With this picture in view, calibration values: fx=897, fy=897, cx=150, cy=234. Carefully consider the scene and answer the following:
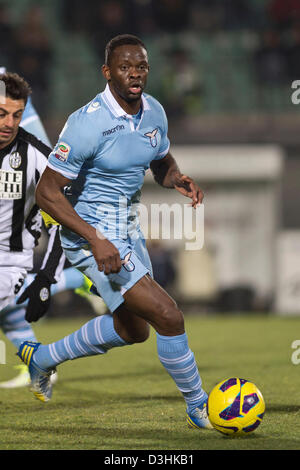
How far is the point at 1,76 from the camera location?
6.13 metres

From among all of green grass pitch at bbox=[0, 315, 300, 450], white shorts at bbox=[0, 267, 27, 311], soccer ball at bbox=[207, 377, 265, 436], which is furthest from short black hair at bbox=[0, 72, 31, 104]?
soccer ball at bbox=[207, 377, 265, 436]

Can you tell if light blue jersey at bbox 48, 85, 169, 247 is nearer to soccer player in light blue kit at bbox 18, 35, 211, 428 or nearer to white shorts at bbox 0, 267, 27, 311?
soccer player in light blue kit at bbox 18, 35, 211, 428

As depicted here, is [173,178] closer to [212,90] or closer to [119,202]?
[119,202]

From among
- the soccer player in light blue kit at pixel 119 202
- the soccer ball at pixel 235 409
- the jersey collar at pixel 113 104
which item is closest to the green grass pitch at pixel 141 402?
the soccer ball at pixel 235 409

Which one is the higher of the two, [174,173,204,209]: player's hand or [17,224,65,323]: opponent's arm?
[174,173,204,209]: player's hand

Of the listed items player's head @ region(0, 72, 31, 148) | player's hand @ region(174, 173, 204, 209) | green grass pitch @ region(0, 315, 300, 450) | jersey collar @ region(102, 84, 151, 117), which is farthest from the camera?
player's head @ region(0, 72, 31, 148)

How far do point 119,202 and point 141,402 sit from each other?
1711 millimetres

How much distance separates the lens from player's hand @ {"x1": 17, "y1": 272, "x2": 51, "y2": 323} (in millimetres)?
6090

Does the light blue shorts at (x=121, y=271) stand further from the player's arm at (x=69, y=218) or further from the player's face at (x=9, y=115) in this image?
the player's face at (x=9, y=115)

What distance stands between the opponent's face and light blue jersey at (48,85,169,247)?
0.39ft
